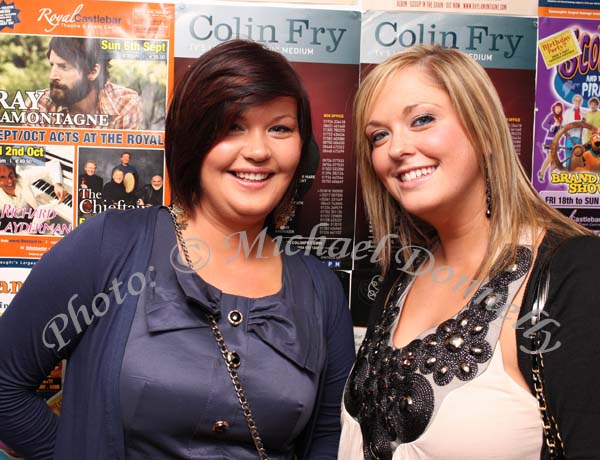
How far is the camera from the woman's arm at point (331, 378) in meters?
1.46

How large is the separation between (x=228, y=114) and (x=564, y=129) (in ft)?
3.40

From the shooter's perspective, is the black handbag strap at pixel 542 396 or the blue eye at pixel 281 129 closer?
the black handbag strap at pixel 542 396

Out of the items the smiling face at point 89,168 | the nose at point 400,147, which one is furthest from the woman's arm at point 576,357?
the smiling face at point 89,168

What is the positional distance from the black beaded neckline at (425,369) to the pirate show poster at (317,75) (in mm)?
530

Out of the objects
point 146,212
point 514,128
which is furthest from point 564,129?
point 146,212

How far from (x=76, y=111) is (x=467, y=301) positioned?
3.82 ft

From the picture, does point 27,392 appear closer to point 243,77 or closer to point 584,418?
point 243,77

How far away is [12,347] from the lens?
4.12ft

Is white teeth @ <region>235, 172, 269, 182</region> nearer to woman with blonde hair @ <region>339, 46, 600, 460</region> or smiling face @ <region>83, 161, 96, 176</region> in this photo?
woman with blonde hair @ <region>339, 46, 600, 460</region>

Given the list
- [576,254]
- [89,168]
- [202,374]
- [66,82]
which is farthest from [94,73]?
[576,254]

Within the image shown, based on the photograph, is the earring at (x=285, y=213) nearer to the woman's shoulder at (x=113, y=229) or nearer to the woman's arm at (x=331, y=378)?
the woman's arm at (x=331, y=378)

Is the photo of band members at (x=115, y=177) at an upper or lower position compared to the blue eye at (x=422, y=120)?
lower

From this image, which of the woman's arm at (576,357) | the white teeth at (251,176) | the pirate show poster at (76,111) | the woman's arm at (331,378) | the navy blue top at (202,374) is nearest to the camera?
the woman's arm at (576,357)

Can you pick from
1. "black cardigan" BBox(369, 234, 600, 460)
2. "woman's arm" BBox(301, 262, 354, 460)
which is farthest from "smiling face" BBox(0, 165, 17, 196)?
"black cardigan" BBox(369, 234, 600, 460)
